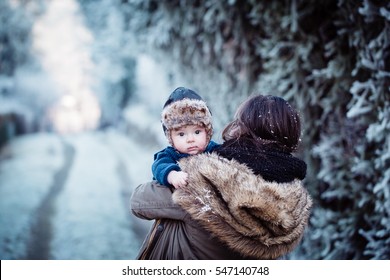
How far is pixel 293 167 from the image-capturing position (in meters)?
1.24

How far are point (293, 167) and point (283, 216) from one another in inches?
6.2

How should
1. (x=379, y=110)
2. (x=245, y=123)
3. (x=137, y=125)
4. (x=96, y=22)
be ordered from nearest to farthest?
(x=245, y=123) < (x=379, y=110) < (x=96, y=22) < (x=137, y=125)

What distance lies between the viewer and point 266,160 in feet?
4.01

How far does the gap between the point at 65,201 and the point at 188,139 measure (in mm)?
3547

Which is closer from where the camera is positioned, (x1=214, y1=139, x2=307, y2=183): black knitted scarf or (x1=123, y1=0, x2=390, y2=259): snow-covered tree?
(x1=214, y1=139, x2=307, y2=183): black knitted scarf

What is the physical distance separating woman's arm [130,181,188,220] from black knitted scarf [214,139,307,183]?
0.22 metres

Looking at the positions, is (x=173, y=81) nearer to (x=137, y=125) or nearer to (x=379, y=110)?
(x=137, y=125)

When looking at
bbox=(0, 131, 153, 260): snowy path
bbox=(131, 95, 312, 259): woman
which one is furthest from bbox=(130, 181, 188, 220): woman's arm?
bbox=(0, 131, 153, 260): snowy path

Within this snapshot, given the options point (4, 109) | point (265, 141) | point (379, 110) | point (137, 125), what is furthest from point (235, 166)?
point (137, 125)

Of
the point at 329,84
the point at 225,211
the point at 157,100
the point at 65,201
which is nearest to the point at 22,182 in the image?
the point at 65,201

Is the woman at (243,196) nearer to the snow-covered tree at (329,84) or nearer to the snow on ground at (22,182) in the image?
the snow-covered tree at (329,84)

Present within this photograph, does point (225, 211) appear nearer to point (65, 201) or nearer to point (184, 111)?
point (184, 111)

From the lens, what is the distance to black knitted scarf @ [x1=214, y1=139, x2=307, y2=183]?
47.4 inches

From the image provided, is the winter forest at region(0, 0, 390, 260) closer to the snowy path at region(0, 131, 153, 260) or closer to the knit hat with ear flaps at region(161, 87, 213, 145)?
the snowy path at region(0, 131, 153, 260)
